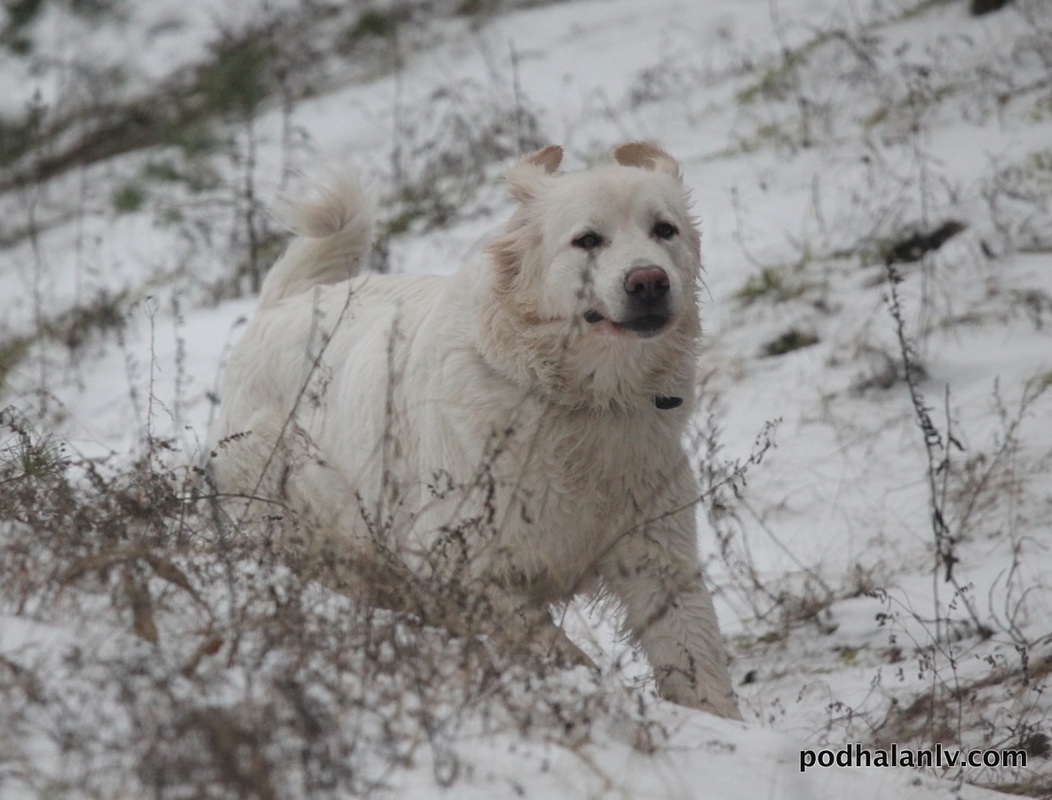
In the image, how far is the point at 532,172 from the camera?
4469 millimetres

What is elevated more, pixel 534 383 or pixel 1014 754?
pixel 534 383

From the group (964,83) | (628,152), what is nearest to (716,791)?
(628,152)

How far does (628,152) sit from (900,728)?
2176 mm

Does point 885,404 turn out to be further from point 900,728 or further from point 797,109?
point 797,109

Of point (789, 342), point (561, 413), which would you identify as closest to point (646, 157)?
point (561, 413)

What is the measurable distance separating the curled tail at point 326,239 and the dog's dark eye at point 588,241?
1.62m

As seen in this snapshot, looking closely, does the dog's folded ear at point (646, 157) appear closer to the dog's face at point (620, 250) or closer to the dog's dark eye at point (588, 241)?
the dog's face at point (620, 250)

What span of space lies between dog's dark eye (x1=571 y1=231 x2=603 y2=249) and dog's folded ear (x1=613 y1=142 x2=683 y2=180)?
54 centimetres

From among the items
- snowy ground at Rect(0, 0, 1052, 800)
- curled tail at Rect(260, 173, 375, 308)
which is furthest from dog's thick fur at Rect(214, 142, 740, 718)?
curled tail at Rect(260, 173, 375, 308)

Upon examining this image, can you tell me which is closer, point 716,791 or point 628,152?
point 716,791

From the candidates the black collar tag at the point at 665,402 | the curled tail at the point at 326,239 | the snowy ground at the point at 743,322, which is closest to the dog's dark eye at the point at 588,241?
the black collar tag at the point at 665,402

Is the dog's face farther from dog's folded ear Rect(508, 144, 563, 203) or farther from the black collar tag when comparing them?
the black collar tag

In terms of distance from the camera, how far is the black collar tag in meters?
4.18

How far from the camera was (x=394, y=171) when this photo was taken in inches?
396
